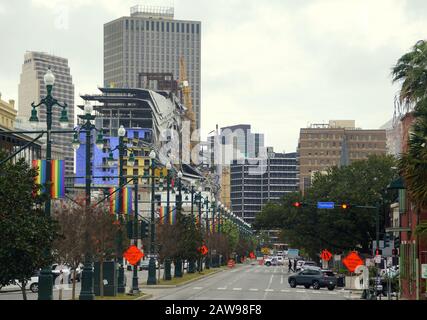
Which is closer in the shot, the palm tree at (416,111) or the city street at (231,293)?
the palm tree at (416,111)

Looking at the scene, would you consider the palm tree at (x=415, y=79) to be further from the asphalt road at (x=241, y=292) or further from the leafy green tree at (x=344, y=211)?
the leafy green tree at (x=344, y=211)

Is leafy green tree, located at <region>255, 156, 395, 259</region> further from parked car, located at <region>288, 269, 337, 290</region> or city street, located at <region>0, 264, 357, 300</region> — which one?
city street, located at <region>0, 264, 357, 300</region>

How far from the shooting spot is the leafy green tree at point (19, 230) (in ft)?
102

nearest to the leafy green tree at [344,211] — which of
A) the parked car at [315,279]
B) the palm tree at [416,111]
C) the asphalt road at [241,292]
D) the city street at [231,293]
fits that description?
the parked car at [315,279]

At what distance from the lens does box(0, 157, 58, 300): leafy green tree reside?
1219 inches

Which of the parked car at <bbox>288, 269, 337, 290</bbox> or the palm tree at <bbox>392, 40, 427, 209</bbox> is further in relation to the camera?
the parked car at <bbox>288, 269, 337, 290</bbox>

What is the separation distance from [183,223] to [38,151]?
80528mm

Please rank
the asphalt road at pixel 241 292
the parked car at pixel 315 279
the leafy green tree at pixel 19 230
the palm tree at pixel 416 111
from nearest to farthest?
the leafy green tree at pixel 19 230, the palm tree at pixel 416 111, the asphalt road at pixel 241 292, the parked car at pixel 315 279

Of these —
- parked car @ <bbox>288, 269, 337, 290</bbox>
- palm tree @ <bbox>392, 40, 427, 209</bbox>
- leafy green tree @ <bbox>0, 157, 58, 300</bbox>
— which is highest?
palm tree @ <bbox>392, 40, 427, 209</bbox>

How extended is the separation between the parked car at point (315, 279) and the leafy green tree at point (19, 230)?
45.7 meters

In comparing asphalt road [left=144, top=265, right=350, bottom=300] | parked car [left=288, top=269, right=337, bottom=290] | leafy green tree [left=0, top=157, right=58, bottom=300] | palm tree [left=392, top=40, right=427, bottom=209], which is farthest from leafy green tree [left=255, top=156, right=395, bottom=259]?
leafy green tree [left=0, top=157, right=58, bottom=300]

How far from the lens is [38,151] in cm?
16538

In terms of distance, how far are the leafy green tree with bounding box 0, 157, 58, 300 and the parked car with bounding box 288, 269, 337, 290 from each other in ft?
150
